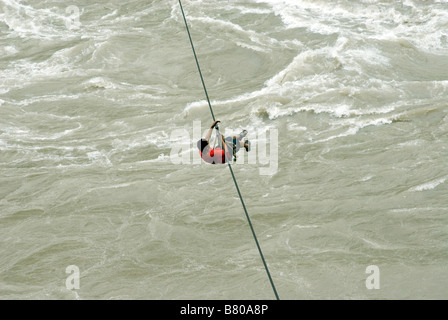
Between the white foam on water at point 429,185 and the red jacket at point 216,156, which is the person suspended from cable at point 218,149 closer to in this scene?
the red jacket at point 216,156

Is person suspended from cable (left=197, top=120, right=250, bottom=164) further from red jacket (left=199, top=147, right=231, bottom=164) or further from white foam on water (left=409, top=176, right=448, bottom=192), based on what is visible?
white foam on water (left=409, top=176, right=448, bottom=192)

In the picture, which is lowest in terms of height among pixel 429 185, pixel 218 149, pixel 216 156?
pixel 429 185

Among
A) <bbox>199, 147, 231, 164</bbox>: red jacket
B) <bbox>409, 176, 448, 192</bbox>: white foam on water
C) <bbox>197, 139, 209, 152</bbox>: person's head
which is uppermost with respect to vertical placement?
<bbox>197, 139, 209, 152</bbox>: person's head

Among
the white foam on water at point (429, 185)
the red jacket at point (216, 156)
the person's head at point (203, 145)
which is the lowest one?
the white foam on water at point (429, 185)

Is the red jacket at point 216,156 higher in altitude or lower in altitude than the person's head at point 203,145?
lower

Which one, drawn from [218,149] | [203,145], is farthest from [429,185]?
[203,145]

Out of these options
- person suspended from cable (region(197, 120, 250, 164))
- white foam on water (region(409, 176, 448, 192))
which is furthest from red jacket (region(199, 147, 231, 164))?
white foam on water (region(409, 176, 448, 192))

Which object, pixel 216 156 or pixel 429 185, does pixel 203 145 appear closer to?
pixel 216 156

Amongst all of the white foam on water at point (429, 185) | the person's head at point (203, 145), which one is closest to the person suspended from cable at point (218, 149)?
the person's head at point (203, 145)

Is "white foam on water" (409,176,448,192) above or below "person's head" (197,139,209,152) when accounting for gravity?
below
